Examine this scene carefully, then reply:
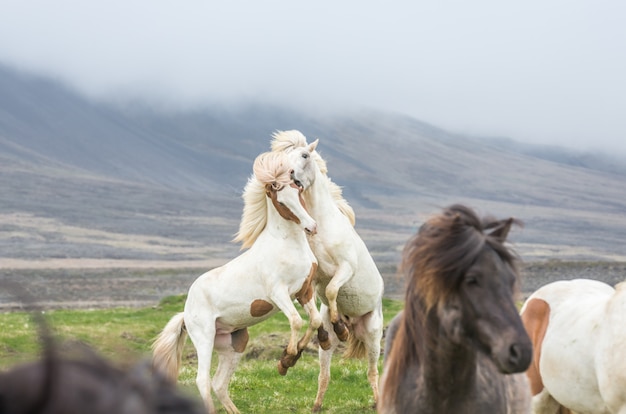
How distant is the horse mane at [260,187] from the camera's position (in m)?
11.9

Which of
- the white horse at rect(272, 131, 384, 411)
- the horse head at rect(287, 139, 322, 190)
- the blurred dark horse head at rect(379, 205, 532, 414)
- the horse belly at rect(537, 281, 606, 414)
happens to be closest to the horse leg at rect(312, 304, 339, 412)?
the white horse at rect(272, 131, 384, 411)

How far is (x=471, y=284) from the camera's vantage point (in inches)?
201

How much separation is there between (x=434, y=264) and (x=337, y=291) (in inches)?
273

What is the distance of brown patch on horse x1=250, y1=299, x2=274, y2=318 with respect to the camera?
11828 mm

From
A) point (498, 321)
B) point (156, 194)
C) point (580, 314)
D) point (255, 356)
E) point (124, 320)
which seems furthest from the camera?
point (156, 194)

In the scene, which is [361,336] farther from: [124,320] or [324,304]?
[124,320]

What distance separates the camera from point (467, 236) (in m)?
5.32

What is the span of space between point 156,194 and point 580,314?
158850 millimetres

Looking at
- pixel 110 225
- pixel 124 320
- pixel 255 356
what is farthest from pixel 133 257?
pixel 255 356

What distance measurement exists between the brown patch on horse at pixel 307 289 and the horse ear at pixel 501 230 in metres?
6.41

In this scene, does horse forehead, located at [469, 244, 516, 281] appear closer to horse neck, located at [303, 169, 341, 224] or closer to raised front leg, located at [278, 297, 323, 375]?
raised front leg, located at [278, 297, 323, 375]

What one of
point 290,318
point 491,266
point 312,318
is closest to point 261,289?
point 290,318

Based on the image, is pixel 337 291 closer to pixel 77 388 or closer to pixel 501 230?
pixel 501 230

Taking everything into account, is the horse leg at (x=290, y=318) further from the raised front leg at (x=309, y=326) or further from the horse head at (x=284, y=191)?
the horse head at (x=284, y=191)
